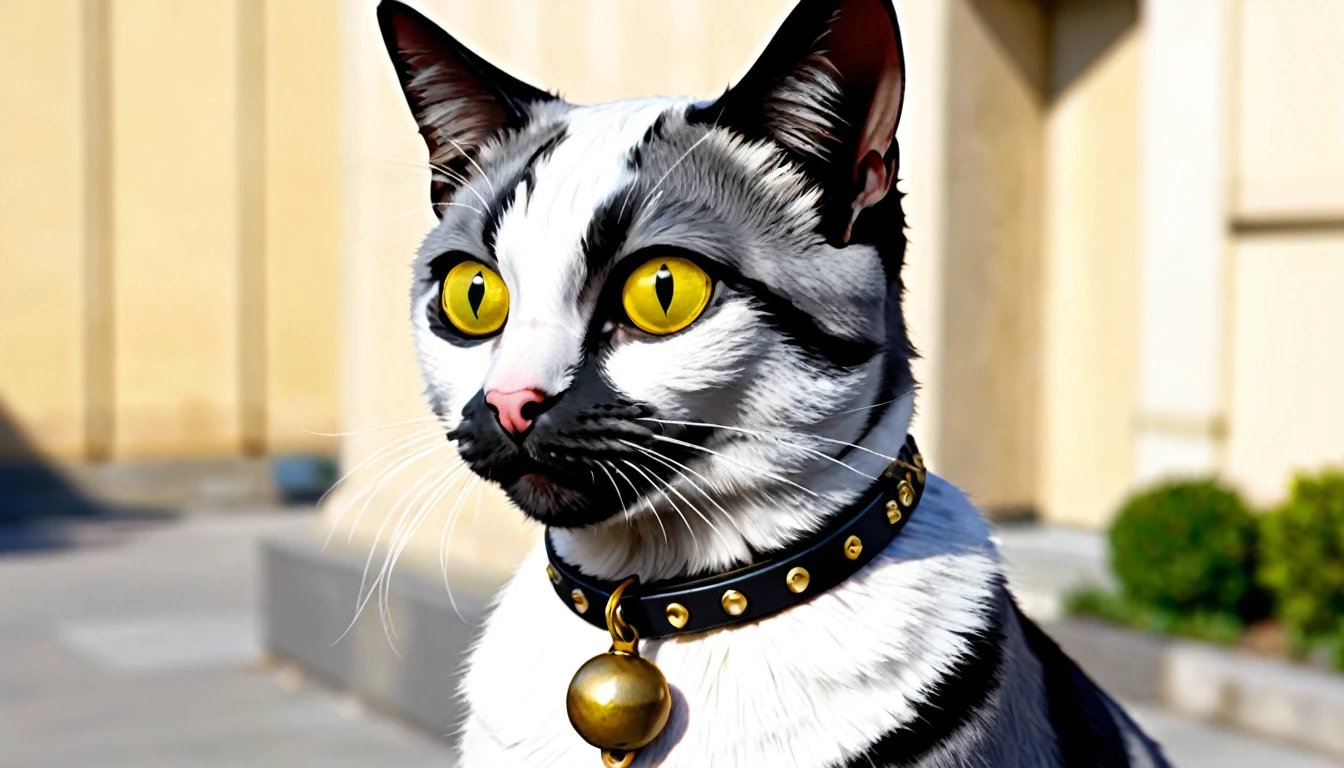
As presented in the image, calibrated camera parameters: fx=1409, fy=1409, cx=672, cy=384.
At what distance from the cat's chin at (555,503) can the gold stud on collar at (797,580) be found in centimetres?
17

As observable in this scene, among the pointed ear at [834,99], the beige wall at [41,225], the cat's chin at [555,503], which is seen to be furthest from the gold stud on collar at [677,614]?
the beige wall at [41,225]

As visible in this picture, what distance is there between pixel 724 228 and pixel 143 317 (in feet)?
43.1

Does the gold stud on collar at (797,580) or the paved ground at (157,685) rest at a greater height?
the gold stud on collar at (797,580)

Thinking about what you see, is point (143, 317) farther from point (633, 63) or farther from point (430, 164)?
point (430, 164)

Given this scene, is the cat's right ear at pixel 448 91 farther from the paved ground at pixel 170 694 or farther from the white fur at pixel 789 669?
the paved ground at pixel 170 694

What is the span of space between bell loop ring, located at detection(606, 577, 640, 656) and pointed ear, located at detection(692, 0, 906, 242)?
367 mm

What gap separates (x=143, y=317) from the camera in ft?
43.6

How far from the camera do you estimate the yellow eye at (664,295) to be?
→ 114 cm

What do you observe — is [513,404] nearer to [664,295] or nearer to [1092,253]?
[664,295]

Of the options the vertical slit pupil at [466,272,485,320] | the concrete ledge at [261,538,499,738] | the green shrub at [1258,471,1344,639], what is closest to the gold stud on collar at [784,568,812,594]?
the vertical slit pupil at [466,272,485,320]

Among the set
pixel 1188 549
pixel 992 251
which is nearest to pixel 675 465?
pixel 1188 549

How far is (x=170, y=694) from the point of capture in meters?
6.36

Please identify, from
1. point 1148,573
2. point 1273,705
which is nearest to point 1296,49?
point 1148,573

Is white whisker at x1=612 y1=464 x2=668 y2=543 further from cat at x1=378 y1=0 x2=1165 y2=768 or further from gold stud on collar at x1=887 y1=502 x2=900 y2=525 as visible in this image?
gold stud on collar at x1=887 y1=502 x2=900 y2=525
